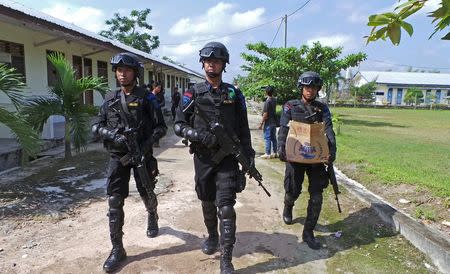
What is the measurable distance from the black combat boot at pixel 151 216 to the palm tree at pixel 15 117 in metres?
2.27

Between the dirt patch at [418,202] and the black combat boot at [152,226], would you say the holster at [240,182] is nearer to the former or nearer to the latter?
the black combat boot at [152,226]

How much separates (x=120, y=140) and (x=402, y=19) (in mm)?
2490

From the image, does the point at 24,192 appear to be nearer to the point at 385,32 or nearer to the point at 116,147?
the point at 116,147

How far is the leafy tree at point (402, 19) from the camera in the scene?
62.4 inches

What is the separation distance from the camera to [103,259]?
3627mm

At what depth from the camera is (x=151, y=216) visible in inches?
162

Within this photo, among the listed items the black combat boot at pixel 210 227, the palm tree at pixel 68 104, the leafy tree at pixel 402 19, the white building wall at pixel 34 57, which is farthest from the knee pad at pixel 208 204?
the white building wall at pixel 34 57

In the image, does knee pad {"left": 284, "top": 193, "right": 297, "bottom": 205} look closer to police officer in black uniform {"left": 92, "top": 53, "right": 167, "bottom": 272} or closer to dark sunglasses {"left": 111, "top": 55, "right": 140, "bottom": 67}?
police officer in black uniform {"left": 92, "top": 53, "right": 167, "bottom": 272}

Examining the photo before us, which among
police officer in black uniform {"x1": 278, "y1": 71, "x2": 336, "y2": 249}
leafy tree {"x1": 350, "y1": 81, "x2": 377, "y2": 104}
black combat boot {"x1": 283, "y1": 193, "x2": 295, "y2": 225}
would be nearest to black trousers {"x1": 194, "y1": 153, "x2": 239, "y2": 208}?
police officer in black uniform {"x1": 278, "y1": 71, "x2": 336, "y2": 249}

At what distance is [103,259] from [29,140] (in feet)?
8.27

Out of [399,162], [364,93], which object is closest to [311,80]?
[399,162]

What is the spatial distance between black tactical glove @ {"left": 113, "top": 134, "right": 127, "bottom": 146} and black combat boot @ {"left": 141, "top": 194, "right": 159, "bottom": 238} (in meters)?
0.74

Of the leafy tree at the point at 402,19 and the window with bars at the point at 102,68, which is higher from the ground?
the window with bars at the point at 102,68

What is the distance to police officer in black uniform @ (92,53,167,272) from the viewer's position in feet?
11.5
